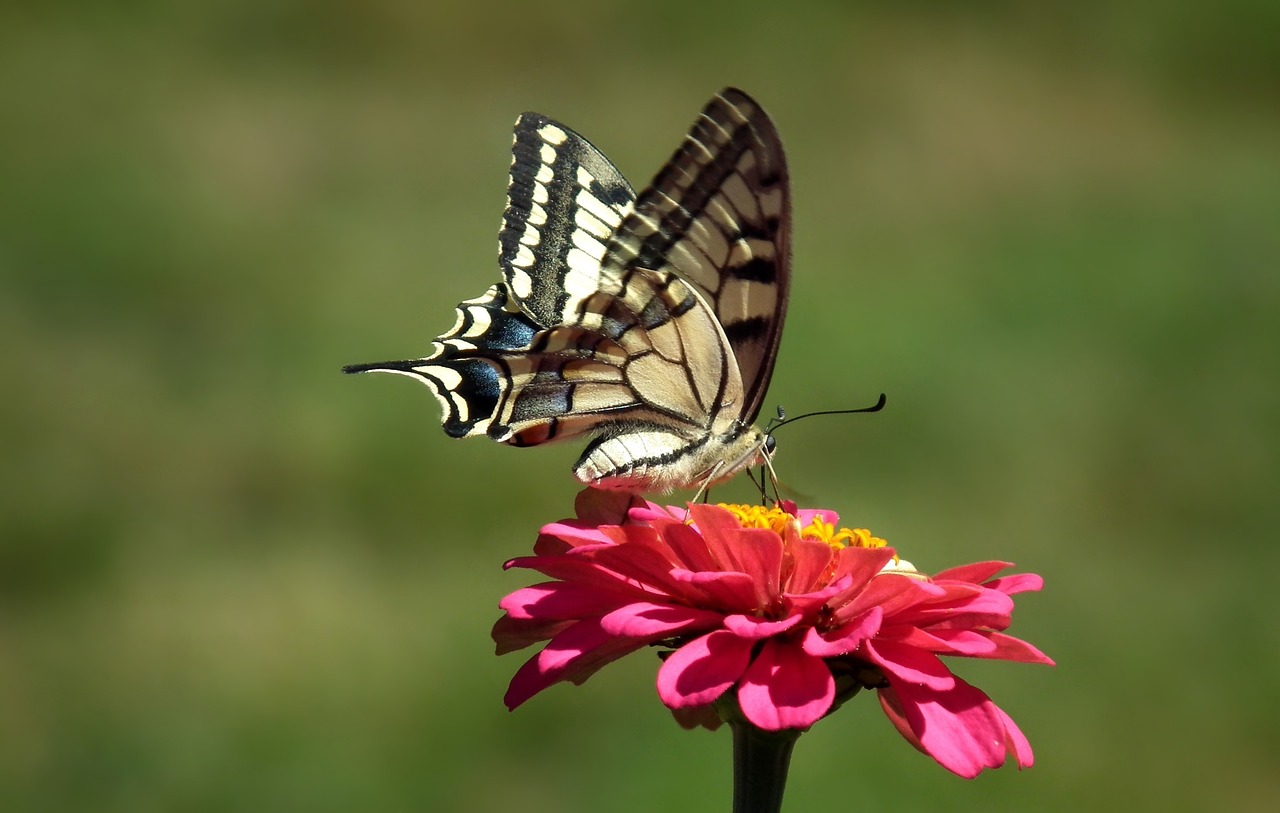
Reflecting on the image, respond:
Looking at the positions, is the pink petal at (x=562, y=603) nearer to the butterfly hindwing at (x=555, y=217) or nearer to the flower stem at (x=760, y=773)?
the flower stem at (x=760, y=773)

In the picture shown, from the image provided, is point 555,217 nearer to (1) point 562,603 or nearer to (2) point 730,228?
(2) point 730,228

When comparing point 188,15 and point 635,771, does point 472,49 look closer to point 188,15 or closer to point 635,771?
point 188,15

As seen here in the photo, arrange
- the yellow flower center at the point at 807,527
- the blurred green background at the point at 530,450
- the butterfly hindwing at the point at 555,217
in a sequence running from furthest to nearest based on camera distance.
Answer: the blurred green background at the point at 530,450
the butterfly hindwing at the point at 555,217
the yellow flower center at the point at 807,527

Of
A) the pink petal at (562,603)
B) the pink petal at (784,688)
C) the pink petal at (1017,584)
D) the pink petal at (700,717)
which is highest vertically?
the pink petal at (1017,584)

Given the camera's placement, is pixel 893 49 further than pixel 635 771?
Yes

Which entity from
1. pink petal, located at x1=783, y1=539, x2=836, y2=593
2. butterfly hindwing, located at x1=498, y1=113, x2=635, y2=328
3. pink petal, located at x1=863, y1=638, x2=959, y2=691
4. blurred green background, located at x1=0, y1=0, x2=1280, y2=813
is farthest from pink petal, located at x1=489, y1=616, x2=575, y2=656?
blurred green background, located at x1=0, y1=0, x2=1280, y2=813

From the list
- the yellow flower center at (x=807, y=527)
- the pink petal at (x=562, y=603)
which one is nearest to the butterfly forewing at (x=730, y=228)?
the yellow flower center at (x=807, y=527)

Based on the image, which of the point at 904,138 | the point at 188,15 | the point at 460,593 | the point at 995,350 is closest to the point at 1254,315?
the point at 995,350
